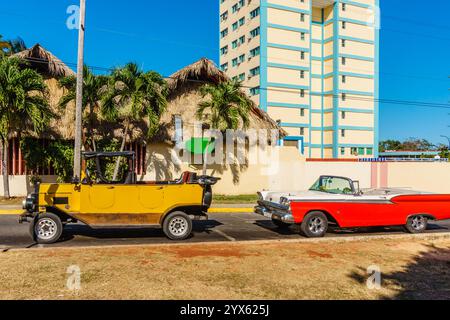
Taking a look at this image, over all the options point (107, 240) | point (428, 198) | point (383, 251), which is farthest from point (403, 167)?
point (107, 240)

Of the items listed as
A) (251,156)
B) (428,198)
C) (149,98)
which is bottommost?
(428,198)

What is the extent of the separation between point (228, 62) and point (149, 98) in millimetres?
53840

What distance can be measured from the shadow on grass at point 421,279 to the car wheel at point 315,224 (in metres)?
2.56

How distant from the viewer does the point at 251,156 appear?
24203 millimetres

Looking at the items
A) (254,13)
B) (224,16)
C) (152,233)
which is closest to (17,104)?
(152,233)

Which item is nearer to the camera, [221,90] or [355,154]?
[221,90]

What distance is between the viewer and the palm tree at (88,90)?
1961 centimetres

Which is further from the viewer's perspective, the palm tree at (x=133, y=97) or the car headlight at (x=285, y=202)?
the palm tree at (x=133, y=97)

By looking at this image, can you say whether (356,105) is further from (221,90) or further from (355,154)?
(221,90)

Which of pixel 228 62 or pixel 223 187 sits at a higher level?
pixel 228 62

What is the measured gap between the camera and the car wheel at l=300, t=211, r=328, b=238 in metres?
10.5

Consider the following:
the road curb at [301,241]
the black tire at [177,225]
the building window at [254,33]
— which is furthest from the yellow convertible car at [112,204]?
the building window at [254,33]

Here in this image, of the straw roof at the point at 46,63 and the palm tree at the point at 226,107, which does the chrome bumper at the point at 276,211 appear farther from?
the straw roof at the point at 46,63
